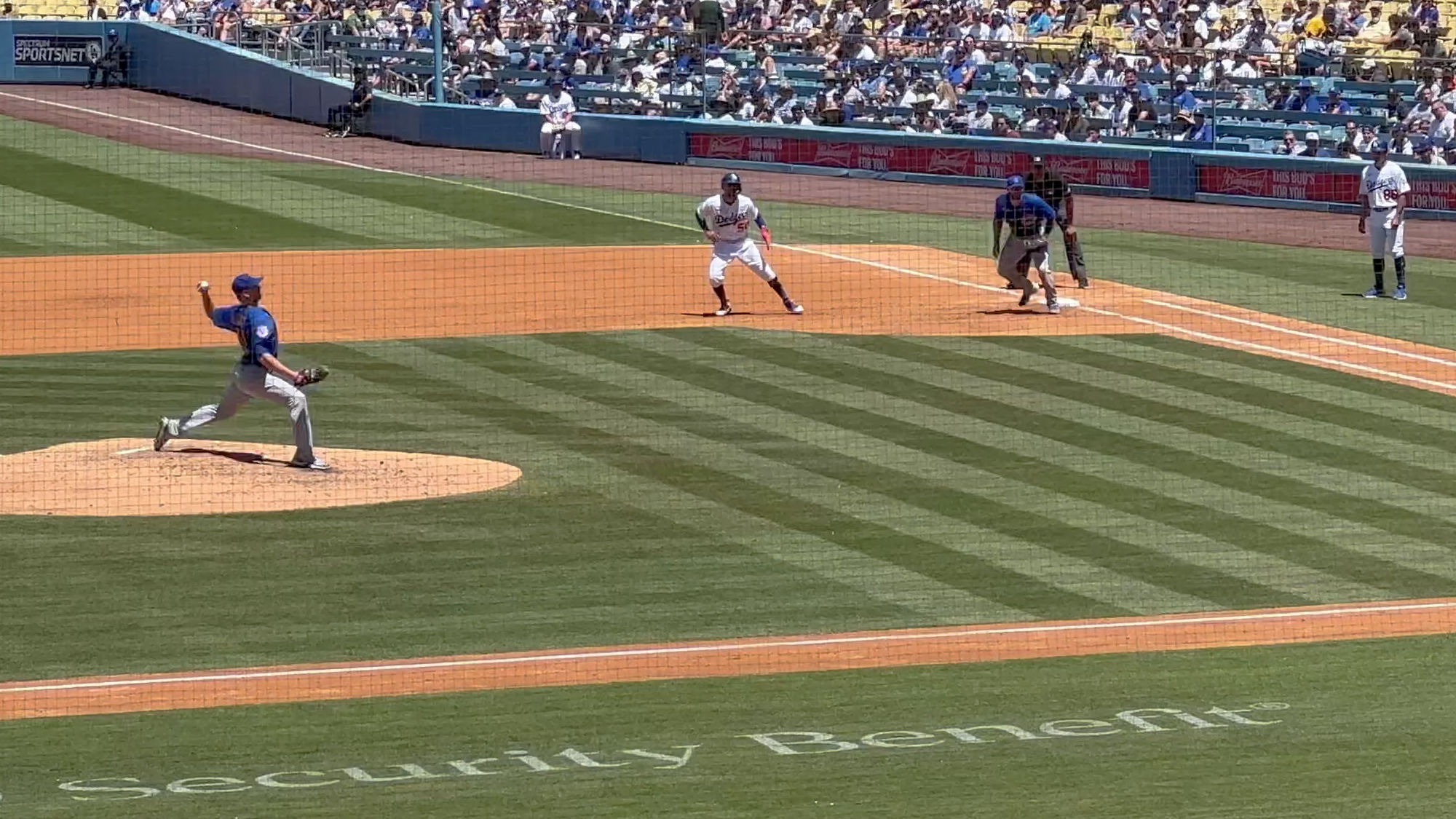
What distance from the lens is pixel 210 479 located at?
643 inches

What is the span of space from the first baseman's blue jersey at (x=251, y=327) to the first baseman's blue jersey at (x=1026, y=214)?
10106mm

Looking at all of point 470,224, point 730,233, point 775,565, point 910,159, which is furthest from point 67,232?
point 775,565

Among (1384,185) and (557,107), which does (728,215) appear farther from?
(557,107)

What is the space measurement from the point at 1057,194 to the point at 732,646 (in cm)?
1455

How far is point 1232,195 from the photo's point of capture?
1421 inches

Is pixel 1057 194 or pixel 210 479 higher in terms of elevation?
pixel 1057 194

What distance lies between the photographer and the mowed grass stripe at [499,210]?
33406mm

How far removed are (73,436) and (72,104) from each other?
105ft

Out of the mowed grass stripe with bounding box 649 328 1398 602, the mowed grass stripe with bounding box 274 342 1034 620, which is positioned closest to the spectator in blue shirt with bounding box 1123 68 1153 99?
the mowed grass stripe with bounding box 649 328 1398 602

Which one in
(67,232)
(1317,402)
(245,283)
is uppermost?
(245,283)

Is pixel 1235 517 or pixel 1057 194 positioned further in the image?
pixel 1057 194

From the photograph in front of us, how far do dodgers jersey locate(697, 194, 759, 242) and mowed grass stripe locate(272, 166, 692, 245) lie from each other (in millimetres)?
7995

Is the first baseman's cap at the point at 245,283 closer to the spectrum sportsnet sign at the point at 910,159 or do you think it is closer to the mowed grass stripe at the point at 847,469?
the mowed grass stripe at the point at 847,469

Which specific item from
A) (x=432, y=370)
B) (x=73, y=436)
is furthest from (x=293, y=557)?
(x=432, y=370)
